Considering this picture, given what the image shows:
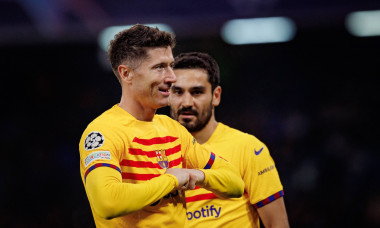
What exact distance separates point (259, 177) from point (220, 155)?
12.0 inches

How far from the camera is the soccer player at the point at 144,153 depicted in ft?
7.06

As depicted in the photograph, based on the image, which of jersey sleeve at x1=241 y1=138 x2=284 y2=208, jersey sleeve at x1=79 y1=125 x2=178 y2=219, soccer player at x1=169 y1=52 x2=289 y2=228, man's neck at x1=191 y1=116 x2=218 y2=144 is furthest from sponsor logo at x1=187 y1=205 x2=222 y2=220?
jersey sleeve at x1=79 y1=125 x2=178 y2=219

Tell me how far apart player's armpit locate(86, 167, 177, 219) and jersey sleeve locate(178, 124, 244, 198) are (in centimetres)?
40

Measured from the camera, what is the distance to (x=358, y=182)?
7754 mm

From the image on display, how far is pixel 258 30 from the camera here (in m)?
9.02

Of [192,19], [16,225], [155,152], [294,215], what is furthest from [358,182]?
[155,152]

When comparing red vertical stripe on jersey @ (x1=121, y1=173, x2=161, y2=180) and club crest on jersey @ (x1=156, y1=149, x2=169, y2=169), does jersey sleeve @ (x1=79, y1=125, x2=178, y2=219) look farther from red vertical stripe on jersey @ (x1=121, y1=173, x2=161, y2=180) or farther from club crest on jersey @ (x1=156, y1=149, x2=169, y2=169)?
club crest on jersey @ (x1=156, y1=149, x2=169, y2=169)

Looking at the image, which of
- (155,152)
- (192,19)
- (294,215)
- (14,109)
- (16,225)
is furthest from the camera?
(14,109)

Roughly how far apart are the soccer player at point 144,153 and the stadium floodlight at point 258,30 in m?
6.35

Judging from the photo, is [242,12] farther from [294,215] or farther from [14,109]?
[14,109]

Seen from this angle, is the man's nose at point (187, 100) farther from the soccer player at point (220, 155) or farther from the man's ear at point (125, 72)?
the man's ear at point (125, 72)

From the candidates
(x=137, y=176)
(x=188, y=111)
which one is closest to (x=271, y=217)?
(x=188, y=111)

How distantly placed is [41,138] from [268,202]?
6.69 metres

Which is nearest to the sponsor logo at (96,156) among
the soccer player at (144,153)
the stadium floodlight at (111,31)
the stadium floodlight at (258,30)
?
the soccer player at (144,153)
